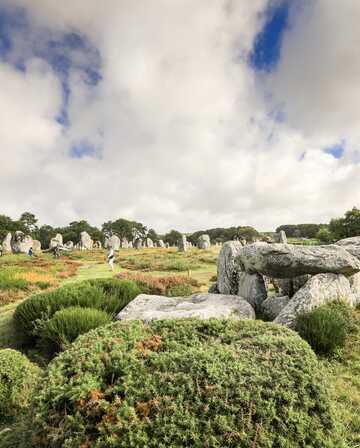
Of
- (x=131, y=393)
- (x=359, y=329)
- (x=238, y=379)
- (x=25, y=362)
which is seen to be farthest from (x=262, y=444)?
(x=359, y=329)

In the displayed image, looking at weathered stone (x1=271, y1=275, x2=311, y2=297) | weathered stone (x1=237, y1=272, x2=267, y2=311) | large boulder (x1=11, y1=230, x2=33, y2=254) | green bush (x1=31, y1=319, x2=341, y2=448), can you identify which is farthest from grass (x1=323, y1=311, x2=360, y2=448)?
large boulder (x1=11, y1=230, x2=33, y2=254)

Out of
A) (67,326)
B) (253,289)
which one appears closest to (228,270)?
(253,289)

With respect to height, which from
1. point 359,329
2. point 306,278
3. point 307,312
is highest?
point 306,278

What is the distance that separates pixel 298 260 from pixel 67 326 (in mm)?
6671

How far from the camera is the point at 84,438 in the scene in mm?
2793

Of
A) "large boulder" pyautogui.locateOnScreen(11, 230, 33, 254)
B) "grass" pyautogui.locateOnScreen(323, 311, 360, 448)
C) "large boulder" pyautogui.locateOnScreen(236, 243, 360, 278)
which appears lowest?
"grass" pyautogui.locateOnScreen(323, 311, 360, 448)

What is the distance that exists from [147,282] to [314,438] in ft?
36.3

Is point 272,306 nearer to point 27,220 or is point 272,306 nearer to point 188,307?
point 188,307

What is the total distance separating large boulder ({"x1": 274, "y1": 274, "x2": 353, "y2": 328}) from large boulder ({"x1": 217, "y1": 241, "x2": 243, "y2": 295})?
3157 millimetres

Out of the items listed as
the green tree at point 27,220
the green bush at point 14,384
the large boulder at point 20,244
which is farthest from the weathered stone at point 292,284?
the green tree at point 27,220

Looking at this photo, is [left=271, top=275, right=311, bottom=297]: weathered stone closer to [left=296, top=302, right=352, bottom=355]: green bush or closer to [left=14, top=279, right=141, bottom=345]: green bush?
[left=296, top=302, right=352, bottom=355]: green bush

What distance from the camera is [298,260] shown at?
353 inches

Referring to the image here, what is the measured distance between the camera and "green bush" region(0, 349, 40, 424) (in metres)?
4.80

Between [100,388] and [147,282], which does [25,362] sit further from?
[147,282]
